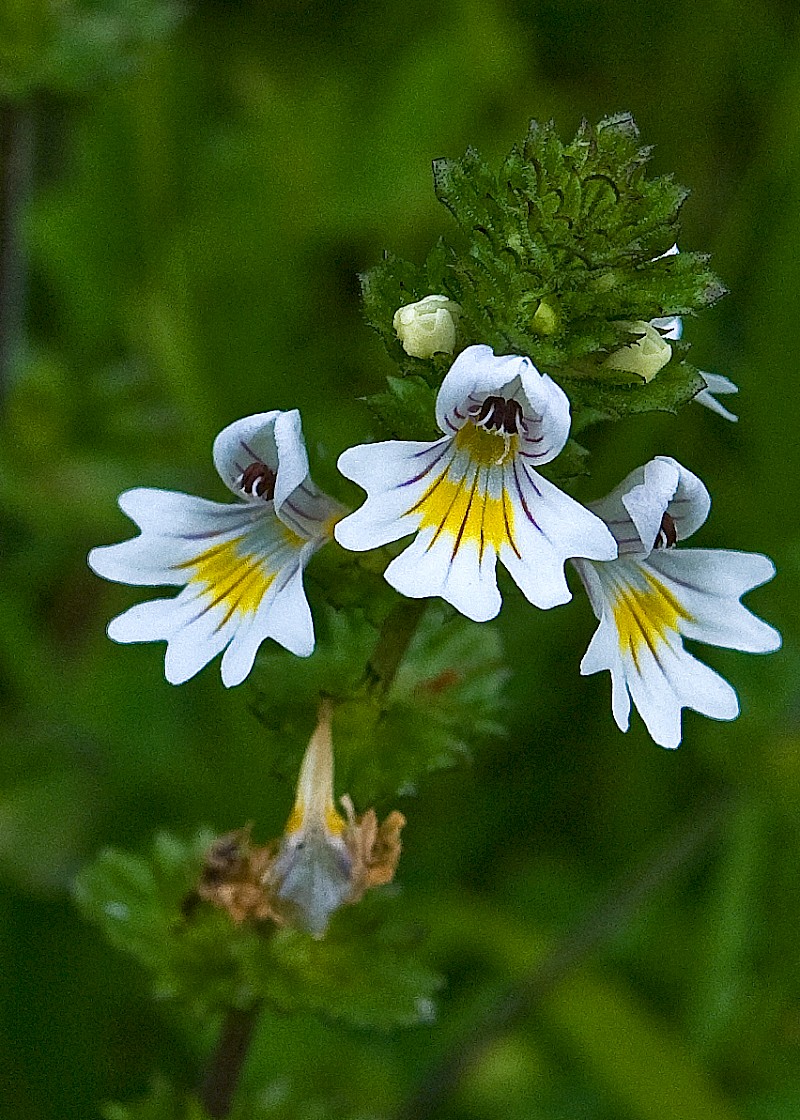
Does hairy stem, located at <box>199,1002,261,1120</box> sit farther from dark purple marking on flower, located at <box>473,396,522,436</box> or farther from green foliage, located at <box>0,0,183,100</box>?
green foliage, located at <box>0,0,183,100</box>

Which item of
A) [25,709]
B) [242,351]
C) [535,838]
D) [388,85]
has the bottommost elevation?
[535,838]

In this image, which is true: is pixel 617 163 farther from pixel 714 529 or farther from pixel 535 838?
pixel 535 838

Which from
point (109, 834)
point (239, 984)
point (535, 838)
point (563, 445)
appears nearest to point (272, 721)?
point (239, 984)

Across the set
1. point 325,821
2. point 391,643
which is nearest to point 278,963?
point 325,821

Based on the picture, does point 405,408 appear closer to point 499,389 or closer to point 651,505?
point 499,389

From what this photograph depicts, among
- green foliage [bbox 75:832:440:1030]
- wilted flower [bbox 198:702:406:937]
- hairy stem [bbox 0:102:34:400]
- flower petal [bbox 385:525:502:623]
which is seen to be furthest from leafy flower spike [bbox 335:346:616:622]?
hairy stem [bbox 0:102:34:400]
